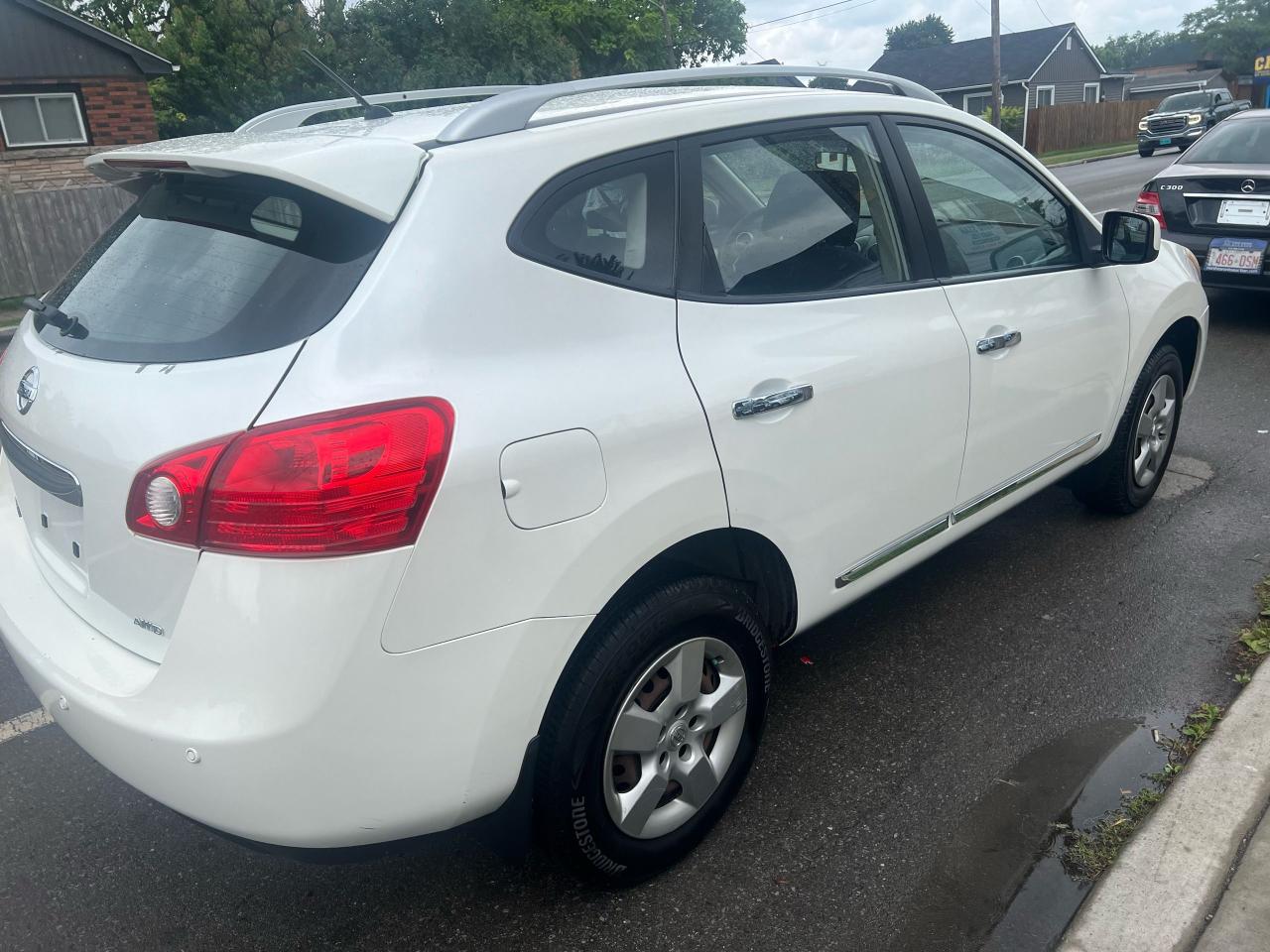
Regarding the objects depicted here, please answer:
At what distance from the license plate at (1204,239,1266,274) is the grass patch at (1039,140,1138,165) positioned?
2678cm

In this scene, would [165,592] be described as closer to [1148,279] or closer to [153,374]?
[153,374]

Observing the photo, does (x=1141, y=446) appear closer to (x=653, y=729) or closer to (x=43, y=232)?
(x=653, y=729)

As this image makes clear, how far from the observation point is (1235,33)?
7344cm

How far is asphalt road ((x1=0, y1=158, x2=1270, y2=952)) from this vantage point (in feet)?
8.01

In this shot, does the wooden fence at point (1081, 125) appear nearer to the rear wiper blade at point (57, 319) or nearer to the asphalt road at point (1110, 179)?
Answer: the asphalt road at point (1110, 179)

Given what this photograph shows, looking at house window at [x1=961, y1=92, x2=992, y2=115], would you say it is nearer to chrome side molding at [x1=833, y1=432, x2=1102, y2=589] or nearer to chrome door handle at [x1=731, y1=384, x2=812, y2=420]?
chrome side molding at [x1=833, y1=432, x2=1102, y2=589]

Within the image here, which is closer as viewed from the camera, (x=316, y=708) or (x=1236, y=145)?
(x=316, y=708)

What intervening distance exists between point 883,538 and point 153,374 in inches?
75.3

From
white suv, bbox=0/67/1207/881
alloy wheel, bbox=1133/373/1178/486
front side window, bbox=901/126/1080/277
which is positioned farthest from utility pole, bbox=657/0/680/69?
white suv, bbox=0/67/1207/881

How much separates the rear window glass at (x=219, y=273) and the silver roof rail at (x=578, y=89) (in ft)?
1.11

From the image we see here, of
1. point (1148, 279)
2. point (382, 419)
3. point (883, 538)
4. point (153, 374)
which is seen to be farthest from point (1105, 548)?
point (153, 374)

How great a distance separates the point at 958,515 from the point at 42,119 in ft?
69.9

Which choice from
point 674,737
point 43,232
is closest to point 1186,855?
point 674,737

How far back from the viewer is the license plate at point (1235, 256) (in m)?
7.01
